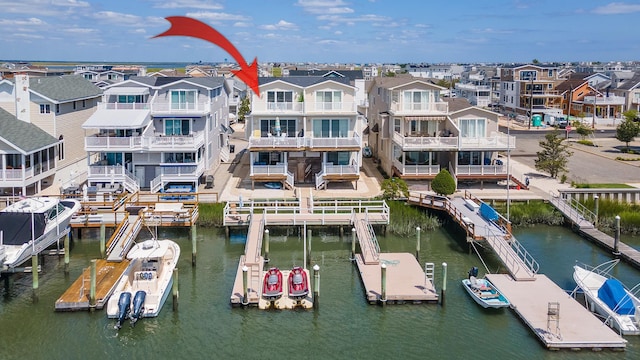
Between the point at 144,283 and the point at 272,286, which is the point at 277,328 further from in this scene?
the point at 144,283

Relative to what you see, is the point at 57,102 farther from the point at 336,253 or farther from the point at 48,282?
the point at 336,253

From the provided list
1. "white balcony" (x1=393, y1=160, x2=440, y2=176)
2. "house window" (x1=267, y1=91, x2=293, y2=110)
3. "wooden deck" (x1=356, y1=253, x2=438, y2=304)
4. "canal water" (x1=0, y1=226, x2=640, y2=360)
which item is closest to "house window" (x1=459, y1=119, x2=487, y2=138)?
"white balcony" (x1=393, y1=160, x2=440, y2=176)

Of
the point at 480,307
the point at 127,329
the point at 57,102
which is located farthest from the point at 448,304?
the point at 57,102

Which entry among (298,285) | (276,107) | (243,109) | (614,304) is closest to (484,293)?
(614,304)

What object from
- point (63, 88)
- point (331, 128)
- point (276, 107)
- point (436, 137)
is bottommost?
point (436, 137)

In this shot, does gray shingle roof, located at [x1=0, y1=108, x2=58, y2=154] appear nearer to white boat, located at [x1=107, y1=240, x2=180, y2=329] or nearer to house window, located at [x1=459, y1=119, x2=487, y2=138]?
white boat, located at [x1=107, y1=240, x2=180, y2=329]
